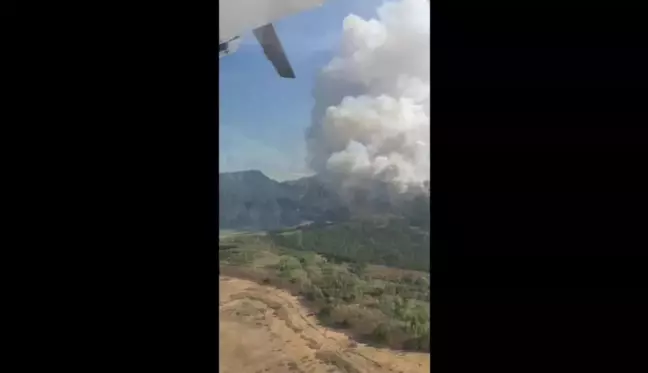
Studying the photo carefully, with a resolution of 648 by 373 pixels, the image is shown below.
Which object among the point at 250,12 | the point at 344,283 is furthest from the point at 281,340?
the point at 250,12

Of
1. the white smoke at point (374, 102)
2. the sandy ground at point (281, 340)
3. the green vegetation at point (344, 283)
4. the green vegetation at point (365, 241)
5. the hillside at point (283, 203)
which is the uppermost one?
the white smoke at point (374, 102)

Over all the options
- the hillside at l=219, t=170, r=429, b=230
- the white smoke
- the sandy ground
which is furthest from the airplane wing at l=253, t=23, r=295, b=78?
the sandy ground

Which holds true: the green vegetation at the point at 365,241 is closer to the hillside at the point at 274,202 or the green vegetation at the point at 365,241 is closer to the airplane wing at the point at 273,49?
the hillside at the point at 274,202

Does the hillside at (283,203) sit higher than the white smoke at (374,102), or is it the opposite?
the white smoke at (374,102)

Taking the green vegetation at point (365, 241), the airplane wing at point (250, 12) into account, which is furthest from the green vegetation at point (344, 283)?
the airplane wing at point (250, 12)
